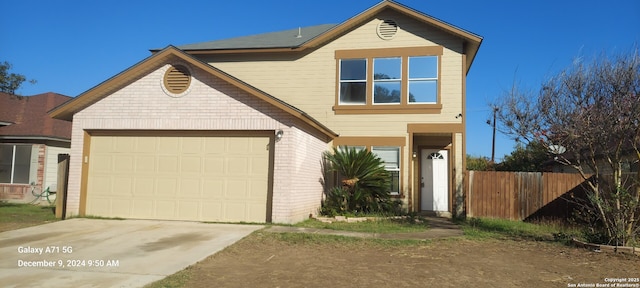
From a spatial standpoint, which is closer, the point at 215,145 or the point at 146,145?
the point at 215,145

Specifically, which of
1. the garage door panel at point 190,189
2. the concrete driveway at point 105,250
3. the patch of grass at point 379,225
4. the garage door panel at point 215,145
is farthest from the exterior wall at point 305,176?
the garage door panel at point 190,189

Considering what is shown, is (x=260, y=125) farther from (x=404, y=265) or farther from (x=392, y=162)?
(x=404, y=265)

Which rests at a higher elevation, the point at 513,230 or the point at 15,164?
the point at 15,164

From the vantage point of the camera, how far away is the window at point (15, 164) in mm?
18703

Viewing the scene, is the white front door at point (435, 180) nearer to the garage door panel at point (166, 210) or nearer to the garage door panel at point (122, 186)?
the garage door panel at point (166, 210)

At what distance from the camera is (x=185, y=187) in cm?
1225

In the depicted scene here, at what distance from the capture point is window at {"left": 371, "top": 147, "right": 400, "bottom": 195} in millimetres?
15188

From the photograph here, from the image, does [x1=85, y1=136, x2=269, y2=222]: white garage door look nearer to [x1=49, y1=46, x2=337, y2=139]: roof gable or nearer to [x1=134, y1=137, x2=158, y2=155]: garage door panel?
[x1=134, y1=137, x2=158, y2=155]: garage door panel

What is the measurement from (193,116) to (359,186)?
5169 millimetres

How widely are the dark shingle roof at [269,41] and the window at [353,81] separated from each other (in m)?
1.89

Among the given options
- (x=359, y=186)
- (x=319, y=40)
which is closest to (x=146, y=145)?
(x=359, y=186)

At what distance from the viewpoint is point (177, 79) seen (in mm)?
12383

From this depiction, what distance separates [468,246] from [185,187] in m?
7.20

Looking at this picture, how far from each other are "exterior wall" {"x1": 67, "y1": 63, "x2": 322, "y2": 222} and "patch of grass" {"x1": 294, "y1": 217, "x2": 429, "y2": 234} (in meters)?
0.79
